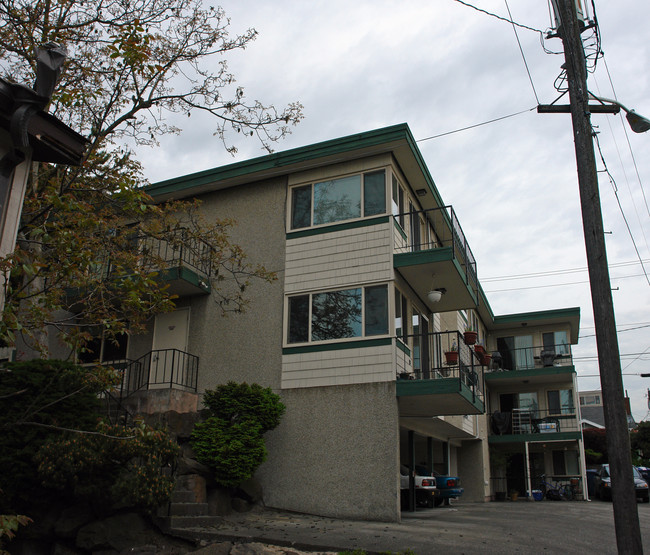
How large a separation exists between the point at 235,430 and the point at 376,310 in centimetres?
398

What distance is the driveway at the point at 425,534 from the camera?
9.41 metres

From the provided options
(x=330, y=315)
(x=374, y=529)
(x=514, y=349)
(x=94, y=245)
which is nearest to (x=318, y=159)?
(x=330, y=315)

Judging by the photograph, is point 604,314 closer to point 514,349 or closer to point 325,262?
point 325,262

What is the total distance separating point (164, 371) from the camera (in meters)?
15.1

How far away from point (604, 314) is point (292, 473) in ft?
26.5

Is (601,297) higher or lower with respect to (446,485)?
higher

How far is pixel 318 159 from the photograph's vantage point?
14.9 m

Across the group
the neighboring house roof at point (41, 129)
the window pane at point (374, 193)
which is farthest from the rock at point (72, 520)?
the window pane at point (374, 193)

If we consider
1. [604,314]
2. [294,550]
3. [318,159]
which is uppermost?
[318,159]

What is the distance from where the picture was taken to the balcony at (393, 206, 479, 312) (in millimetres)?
13875

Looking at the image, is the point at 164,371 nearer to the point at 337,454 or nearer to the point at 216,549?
the point at 337,454

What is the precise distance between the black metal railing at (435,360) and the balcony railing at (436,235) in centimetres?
194

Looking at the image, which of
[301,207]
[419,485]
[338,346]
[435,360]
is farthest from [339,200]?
[419,485]

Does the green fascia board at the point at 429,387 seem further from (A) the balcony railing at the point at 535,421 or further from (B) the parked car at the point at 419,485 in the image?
(A) the balcony railing at the point at 535,421
